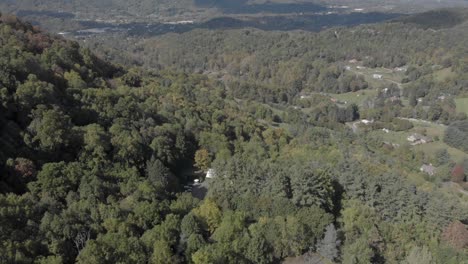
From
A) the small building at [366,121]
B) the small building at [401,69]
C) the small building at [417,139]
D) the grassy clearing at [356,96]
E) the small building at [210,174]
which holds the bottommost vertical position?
the grassy clearing at [356,96]

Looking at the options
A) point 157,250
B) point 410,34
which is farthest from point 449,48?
point 157,250

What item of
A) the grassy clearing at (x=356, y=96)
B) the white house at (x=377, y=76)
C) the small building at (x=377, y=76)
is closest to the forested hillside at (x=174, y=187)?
the grassy clearing at (x=356, y=96)

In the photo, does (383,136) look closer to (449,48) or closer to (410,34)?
(449,48)

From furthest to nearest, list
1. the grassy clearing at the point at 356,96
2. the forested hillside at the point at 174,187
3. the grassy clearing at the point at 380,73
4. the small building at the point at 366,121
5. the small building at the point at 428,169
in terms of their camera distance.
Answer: the grassy clearing at the point at 380,73
the grassy clearing at the point at 356,96
the small building at the point at 366,121
the small building at the point at 428,169
the forested hillside at the point at 174,187

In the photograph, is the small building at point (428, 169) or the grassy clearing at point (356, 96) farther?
the grassy clearing at point (356, 96)

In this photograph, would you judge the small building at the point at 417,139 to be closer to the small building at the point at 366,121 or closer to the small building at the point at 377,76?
the small building at the point at 366,121

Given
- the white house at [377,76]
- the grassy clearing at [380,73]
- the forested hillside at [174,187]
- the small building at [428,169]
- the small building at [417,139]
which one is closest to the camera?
the forested hillside at [174,187]

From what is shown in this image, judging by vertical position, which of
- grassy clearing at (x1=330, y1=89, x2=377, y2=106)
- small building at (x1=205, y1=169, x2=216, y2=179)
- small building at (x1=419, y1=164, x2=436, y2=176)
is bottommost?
grassy clearing at (x1=330, y1=89, x2=377, y2=106)

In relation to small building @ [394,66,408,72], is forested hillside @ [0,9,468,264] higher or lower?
higher

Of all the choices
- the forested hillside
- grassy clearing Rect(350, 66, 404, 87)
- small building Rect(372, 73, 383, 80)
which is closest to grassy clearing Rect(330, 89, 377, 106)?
grassy clearing Rect(350, 66, 404, 87)

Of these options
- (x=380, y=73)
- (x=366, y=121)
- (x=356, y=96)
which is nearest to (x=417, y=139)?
(x=366, y=121)

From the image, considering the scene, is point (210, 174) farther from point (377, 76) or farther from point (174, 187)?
point (377, 76)

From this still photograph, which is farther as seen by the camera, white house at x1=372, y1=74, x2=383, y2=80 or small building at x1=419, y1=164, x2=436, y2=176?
white house at x1=372, y1=74, x2=383, y2=80

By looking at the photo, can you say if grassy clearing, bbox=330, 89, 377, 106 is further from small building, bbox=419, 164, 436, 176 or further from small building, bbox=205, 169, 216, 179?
small building, bbox=205, 169, 216, 179
